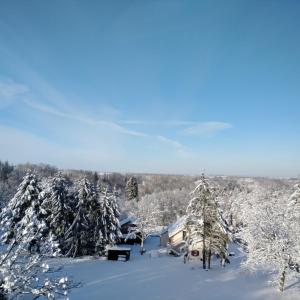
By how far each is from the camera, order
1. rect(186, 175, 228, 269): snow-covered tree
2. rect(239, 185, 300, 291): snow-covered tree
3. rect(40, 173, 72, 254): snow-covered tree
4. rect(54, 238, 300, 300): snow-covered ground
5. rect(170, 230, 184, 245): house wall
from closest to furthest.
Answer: rect(54, 238, 300, 300): snow-covered ground
rect(239, 185, 300, 291): snow-covered tree
rect(186, 175, 228, 269): snow-covered tree
rect(40, 173, 72, 254): snow-covered tree
rect(170, 230, 184, 245): house wall

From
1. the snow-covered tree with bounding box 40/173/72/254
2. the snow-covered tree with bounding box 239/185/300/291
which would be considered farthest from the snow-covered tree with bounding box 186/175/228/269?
the snow-covered tree with bounding box 40/173/72/254

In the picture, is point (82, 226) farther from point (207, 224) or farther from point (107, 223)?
point (207, 224)

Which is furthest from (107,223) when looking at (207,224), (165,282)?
(165,282)

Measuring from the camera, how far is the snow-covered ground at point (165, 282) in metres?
26.2

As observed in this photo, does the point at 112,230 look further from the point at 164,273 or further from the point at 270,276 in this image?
the point at 270,276

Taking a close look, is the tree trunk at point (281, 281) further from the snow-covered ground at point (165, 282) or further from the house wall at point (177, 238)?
the house wall at point (177, 238)

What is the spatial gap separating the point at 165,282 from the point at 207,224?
1002cm

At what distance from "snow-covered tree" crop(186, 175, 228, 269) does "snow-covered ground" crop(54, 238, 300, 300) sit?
2362 mm

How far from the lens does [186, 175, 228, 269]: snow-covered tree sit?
37.0 m

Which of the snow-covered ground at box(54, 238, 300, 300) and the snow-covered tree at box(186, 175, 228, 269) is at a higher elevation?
the snow-covered tree at box(186, 175, 228, 269)

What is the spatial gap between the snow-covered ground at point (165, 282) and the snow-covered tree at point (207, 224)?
236 centimetres

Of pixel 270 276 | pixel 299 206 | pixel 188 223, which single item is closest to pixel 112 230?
pixel 188 223

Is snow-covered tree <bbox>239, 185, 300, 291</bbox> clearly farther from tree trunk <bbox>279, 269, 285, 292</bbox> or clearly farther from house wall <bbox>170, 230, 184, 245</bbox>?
house wall <bbox>170, 230, 184, 245</bbox>

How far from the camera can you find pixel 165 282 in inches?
1187
